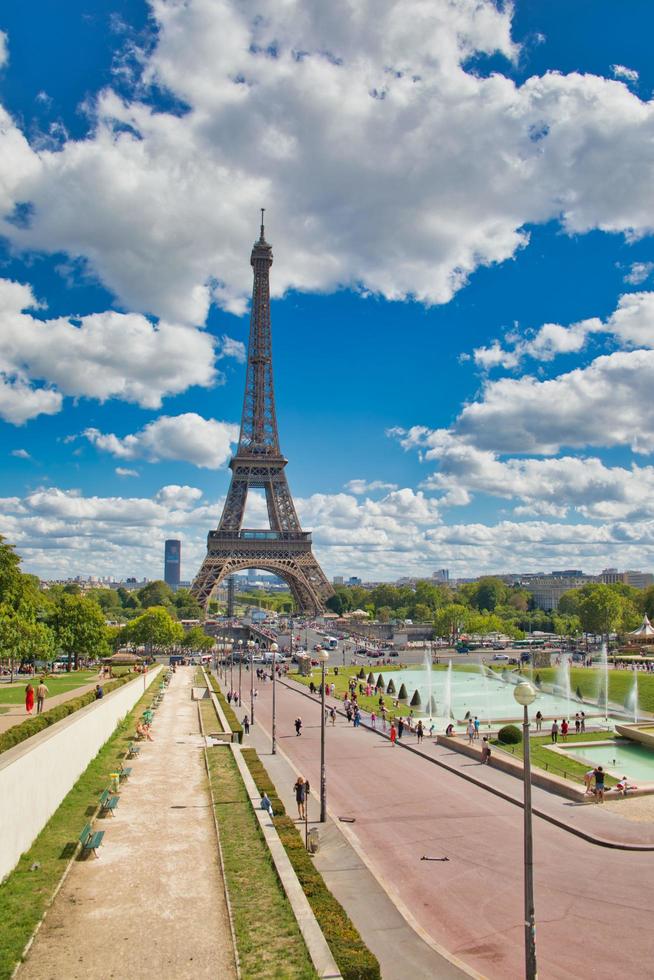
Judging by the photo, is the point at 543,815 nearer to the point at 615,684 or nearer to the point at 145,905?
the point at 145,905

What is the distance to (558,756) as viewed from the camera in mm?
31516

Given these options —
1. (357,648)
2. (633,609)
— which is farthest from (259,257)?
(633,609)

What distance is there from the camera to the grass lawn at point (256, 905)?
1192cm

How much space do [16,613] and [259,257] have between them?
90.3m

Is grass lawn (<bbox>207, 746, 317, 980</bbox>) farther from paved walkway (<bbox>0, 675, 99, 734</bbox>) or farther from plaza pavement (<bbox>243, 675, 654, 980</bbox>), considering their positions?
paved walkway (<bbox>0, 675, 99, 734</bbox>)

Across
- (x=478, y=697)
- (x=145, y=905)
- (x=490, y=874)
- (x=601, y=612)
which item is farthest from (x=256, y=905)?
(x=601, y=612)

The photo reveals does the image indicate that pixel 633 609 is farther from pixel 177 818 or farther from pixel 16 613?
pixel 177 818

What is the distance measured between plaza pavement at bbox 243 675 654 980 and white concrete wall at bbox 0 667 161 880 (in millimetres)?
8307

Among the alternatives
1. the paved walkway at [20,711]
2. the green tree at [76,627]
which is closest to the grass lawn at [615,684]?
the paved walkway at [20,711]

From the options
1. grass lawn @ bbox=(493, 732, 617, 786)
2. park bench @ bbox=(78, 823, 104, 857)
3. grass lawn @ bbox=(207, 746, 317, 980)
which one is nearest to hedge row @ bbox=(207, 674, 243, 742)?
grass lawn @ bbox=(493, 732, 617, 786)

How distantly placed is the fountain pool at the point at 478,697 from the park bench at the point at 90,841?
2788 centimetres

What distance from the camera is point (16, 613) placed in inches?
1869

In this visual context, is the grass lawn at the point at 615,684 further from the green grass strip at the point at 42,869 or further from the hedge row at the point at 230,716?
the green grass strip at the point at 42,869

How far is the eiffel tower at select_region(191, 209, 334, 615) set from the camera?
120 meters
